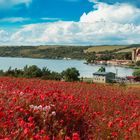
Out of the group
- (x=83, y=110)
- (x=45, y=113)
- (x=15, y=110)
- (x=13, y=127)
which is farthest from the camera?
(x=83, y=110)

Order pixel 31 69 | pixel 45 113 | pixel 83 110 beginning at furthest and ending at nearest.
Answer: pixel 31 69 → pixel 83 110 → pixel 45 113

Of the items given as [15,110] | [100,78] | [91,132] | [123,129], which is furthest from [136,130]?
[100,78]

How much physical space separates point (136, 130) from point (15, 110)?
7.39 feet

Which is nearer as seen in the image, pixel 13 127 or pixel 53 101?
pixel 13 127

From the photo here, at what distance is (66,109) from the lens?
793cm

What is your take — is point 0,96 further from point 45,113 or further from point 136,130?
point 136,130

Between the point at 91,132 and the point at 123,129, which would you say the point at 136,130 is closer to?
the point at 123,129

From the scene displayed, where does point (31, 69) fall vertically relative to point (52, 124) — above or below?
below

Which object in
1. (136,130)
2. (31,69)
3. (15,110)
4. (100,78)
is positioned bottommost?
(100,78)

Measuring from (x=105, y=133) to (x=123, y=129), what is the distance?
51 cm

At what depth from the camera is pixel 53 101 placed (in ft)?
27.9

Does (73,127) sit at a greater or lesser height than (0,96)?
lesser

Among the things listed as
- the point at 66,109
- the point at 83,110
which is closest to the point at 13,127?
the point at 66,109

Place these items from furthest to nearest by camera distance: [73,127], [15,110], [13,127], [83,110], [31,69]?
[31,69] → [83,110] → [73,127] → [15,110] → [13,127]
